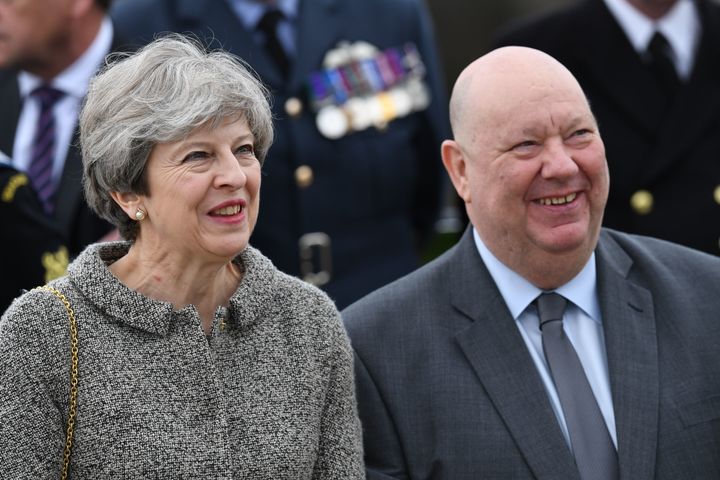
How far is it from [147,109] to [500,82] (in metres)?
0.94

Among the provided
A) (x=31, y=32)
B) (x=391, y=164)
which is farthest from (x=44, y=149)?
(x=391, y=164)

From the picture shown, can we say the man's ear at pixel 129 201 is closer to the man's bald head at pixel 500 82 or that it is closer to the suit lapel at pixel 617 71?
the man's bald head at pixel 500 82

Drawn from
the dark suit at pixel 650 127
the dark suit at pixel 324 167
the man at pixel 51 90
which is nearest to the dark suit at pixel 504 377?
the man at pixel 51 90

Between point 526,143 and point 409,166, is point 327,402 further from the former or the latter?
point 409,166

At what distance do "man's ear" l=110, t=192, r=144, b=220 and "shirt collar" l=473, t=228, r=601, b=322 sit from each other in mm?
963

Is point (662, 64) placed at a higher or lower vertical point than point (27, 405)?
higher

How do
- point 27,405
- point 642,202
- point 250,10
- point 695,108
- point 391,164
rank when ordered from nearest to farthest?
point 27,405
point 642,202
point 695,108
point 250,10
point 391,164

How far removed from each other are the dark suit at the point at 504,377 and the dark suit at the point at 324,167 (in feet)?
4.99

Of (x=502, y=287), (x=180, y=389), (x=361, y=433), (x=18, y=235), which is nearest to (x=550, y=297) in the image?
(x=502, y=287)

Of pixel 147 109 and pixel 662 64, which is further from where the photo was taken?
pixel 662 64

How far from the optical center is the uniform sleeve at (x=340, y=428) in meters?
3.37

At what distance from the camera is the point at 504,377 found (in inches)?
140

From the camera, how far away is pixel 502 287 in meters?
3.72

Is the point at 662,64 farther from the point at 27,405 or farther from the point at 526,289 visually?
the point at 27,405
